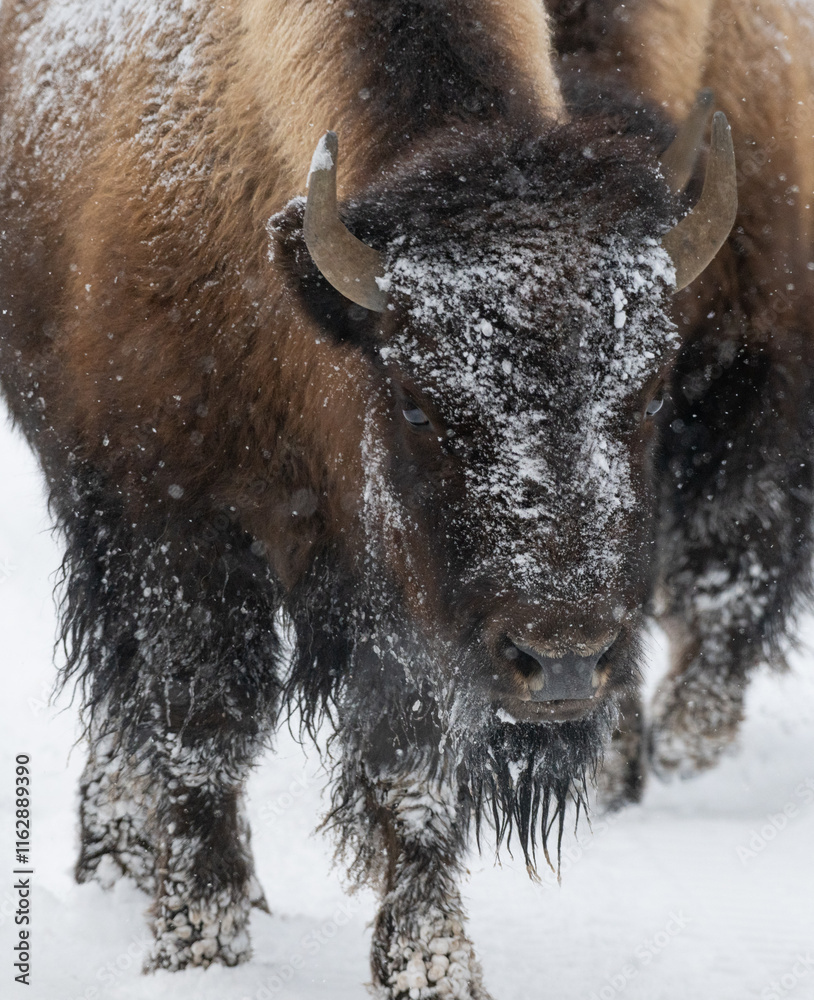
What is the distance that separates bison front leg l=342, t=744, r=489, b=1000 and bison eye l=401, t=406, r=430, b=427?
4.09 feet

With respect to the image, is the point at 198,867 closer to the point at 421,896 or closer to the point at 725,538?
the point at 421,896

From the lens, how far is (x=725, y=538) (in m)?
4.92

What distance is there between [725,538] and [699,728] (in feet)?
3.28

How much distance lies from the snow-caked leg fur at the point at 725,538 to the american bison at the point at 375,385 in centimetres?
A: 3

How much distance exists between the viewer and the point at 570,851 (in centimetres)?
454

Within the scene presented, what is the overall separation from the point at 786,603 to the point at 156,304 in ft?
10.6

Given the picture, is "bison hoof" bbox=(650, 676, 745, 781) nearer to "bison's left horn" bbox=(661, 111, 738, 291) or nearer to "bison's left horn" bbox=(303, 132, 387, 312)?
"bison's left horn" bbox=(661, 111, 738, 291)

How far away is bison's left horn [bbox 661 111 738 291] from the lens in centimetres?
272

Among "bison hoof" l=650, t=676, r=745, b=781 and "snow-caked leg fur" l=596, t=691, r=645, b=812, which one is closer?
"snow-caked leg fur" l=596, t=691, r=645, b=812

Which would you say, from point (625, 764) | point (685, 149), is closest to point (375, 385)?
point (685, 149)

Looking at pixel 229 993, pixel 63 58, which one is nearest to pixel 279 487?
pixel 229 993

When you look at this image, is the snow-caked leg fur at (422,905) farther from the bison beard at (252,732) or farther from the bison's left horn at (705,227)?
the bison's left horn at (705,227)

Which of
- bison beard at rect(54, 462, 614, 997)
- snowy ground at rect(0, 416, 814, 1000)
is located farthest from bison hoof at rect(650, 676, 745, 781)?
bison beard at rect(54, 462, 614, 997)

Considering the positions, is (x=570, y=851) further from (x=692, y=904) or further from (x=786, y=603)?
(x=786, y=603)
